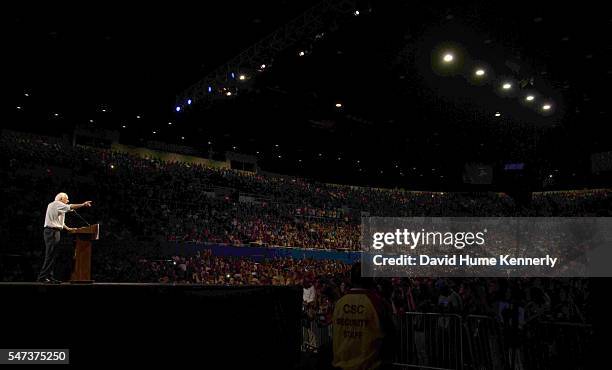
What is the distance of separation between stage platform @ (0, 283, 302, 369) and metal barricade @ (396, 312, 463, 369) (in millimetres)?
2540

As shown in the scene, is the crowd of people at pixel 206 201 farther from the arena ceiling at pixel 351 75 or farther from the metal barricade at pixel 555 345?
the metal barricade at pixel 555 345

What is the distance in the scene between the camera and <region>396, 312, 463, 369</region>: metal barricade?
677 centimetres

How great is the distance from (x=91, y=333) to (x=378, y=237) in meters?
20.7

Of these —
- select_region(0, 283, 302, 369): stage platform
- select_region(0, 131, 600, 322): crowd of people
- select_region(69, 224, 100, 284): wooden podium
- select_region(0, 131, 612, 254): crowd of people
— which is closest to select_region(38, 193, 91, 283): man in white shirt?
select_region(69, 224, 100, 284): wooden podium

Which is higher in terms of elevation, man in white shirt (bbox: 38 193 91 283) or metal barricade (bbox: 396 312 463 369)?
man in white shirt (bbox: 38 193 91 283)

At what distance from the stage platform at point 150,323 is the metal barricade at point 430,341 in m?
2.54

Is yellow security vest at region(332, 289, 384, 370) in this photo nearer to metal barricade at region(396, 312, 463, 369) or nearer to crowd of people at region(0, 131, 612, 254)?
metal barricade at region(396, 312, 463, 369)

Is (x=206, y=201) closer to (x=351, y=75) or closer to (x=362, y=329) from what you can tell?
(x=351, y=75)

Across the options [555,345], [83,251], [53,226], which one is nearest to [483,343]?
[555,345]

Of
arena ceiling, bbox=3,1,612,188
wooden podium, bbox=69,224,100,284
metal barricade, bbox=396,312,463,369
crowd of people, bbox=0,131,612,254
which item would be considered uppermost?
arena ceiling, bbox=3,1,612,188

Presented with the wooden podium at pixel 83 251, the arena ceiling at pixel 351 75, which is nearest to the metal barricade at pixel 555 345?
the wooden podium at pixel 83 251

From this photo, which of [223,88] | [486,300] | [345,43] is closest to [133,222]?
[223,88]

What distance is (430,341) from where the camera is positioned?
706 centimetres

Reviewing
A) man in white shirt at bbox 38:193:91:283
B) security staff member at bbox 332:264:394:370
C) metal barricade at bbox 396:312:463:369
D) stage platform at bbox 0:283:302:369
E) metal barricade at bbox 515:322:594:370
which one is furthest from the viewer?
metal barricade at bbox 396:312:463:369
